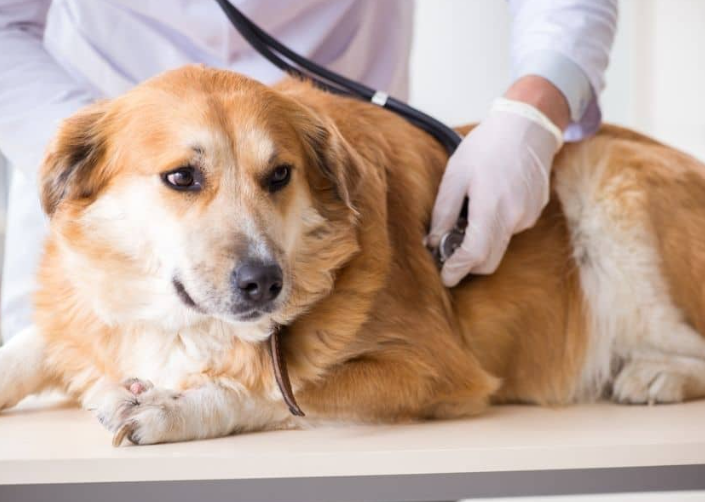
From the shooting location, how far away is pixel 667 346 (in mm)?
1667

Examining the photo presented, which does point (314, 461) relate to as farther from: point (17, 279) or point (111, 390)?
point (17, 279)

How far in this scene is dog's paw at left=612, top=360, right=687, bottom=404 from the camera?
59.2 inches

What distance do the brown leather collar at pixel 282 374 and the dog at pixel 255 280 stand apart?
24mm

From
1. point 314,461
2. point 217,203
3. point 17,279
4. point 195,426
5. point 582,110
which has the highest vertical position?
point 582,110

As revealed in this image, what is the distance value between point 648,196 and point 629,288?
17 centimetres

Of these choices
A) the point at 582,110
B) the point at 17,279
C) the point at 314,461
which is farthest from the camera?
the point at 17,279

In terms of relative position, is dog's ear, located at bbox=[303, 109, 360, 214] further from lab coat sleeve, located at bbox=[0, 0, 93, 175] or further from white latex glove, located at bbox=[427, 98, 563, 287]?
lab coat sleeve, located at bbox=[0, 0, 93, 175]

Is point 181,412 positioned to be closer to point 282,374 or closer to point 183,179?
point 282,374

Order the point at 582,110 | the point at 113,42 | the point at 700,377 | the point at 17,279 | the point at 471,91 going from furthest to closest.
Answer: the point at 471,91 < the point at 17,279 < the point at 113,42 < the point at 582,110 < the point at 700,377

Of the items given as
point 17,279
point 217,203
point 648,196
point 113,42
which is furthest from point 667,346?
point 17,279

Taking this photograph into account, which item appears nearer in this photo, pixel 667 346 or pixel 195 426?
pixel 195 426

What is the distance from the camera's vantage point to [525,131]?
4.92 feet

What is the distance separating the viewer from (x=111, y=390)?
1182 mm

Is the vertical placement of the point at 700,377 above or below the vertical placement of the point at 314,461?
below
